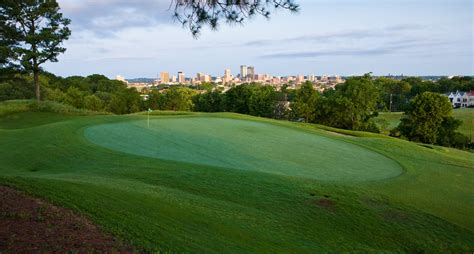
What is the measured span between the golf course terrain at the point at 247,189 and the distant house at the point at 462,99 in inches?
3430

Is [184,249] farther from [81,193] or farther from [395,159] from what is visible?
[395,159]

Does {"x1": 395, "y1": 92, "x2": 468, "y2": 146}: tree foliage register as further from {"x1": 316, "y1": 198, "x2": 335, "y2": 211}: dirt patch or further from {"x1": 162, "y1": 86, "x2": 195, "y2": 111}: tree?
{"x1": 162, "y1": 86, "x2": 195, "y2": 111}: tree

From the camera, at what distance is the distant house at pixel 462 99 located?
3374 inches

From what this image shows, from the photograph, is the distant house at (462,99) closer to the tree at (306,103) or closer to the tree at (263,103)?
the tree at (263,103)

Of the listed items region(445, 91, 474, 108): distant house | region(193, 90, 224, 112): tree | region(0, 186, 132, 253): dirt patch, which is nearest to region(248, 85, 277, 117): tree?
region(193, 90, 224, 112): tree

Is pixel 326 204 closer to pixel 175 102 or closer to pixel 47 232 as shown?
pixel 47 232

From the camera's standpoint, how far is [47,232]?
4.19 meters

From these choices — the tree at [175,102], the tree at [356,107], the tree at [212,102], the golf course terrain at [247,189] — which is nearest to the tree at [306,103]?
the tree at [356,107]

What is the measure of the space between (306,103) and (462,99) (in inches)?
2509

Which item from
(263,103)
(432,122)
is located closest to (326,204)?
(432,122)

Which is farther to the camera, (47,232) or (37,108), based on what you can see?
(37,108)

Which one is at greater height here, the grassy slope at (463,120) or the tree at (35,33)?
the tree at (35,33)

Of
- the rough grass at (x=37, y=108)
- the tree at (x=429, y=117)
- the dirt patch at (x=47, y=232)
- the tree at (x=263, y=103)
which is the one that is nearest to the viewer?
the dirt patch at (x=47, y=232)

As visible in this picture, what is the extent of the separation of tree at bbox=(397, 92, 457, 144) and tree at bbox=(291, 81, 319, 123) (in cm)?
1134
